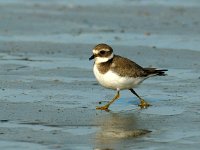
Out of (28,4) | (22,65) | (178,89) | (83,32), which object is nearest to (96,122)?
(178,89)

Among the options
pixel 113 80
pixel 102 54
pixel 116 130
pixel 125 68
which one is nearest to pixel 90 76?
pixel 102 54

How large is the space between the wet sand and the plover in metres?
0.33

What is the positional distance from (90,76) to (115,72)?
2330mm

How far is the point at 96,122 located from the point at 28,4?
12960 millimetres

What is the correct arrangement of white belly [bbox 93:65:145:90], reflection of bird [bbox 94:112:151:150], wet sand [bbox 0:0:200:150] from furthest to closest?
white belly [bbox 93:65:145:90], wet sand [bbox 0:0:200:150], reflection of bird [bbox 94:112:151:150]

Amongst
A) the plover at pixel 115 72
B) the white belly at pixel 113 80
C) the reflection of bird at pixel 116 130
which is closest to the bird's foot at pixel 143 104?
the plover at pixel 115 72

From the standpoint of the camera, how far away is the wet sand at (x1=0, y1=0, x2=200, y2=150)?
819 centimetres

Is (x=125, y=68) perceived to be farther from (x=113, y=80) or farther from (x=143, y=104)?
(x=143, y=104)

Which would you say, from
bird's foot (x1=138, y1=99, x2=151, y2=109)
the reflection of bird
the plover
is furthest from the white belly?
the reflection of bird

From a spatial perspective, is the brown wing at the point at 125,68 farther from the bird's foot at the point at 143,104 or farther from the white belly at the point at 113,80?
the bird's foot at the point at 143,104

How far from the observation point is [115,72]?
9930 mm

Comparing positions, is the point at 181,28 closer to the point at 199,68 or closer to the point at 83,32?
the point at 83,32

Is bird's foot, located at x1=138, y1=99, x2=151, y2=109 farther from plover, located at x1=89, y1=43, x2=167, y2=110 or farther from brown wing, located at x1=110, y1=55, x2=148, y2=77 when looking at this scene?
brown wing, located at x1=110, y1=55, x2=148, y2=77

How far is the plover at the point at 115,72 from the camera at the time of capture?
9.89 metres
